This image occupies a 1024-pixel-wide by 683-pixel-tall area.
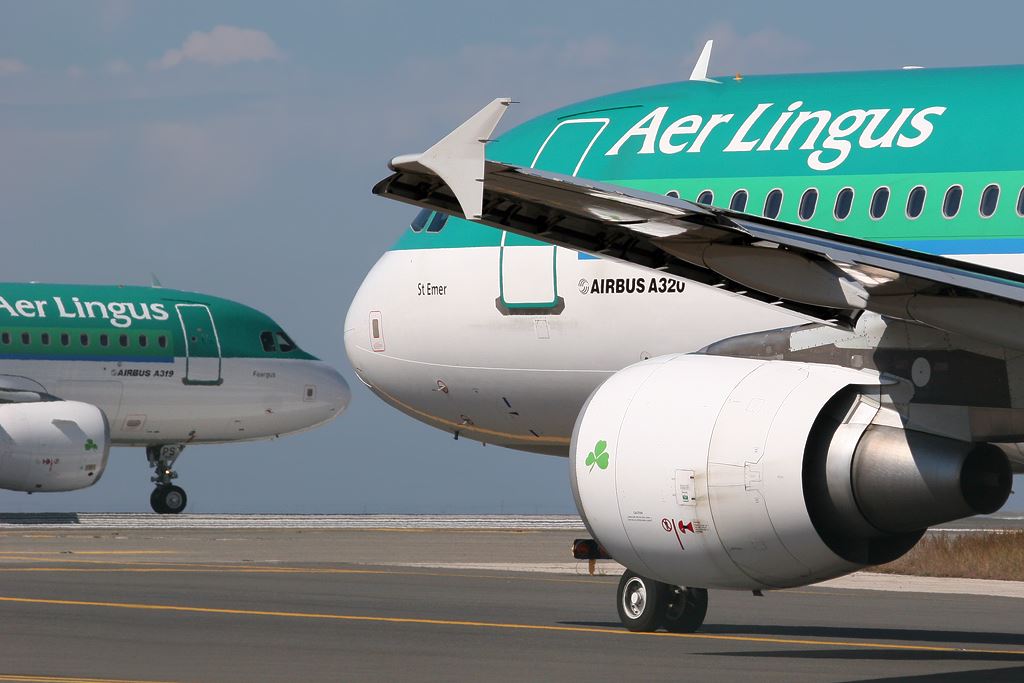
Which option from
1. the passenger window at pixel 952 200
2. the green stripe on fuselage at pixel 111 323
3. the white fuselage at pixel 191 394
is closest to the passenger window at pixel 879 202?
the passenger window at pixel 952 200

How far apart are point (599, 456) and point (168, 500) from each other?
42.0 meters

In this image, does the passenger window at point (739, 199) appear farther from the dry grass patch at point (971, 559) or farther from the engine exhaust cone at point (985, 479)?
the dry grass patch at point (971, 559)

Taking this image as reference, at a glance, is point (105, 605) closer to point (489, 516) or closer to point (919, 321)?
point (919, 321)

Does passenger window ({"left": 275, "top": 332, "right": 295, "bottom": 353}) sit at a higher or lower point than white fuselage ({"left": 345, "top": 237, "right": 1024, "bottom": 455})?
higher

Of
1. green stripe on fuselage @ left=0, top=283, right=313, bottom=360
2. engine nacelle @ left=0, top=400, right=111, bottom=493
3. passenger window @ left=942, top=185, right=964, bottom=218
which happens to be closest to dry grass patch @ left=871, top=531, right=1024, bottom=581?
passenger window @ left=942, top=185, right=964, bottom=218

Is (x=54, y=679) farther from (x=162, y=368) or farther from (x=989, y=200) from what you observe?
(x=162, y=368)

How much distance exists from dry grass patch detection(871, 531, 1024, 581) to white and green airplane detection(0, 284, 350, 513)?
79.7ft

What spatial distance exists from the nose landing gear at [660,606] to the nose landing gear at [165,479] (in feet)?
125

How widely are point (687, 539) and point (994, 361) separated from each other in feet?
6.51

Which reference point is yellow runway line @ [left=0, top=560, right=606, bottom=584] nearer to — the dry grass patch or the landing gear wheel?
the dry grass patch

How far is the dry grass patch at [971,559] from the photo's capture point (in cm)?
2564

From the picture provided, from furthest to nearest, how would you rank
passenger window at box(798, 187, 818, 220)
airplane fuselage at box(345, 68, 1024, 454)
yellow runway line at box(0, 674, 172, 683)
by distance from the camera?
passenger window at box(798, 187, 818, 220) → airplane fuselage at box(345, 68, 1024, 454) → yellow runway line at box(0, 674, 172, 683)

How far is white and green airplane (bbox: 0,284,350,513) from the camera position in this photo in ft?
161

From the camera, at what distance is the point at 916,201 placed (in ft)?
46.3
